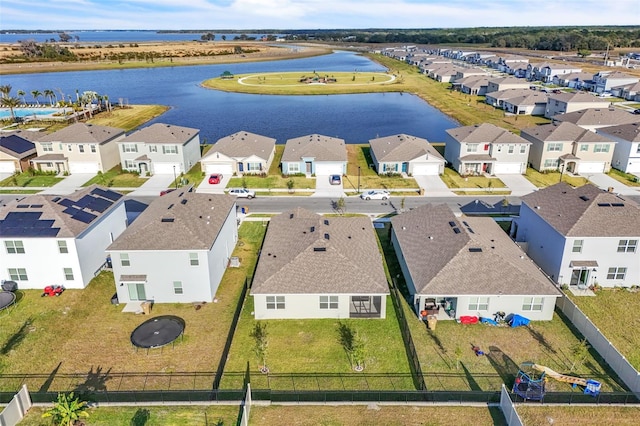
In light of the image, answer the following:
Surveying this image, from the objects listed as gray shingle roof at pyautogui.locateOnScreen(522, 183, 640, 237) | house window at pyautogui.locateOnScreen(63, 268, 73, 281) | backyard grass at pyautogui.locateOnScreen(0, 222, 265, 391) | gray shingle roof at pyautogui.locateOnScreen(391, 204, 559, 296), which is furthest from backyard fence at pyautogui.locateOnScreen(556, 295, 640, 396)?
house window at pyautogui.locateOnScreen(63, 268, 73, 281)

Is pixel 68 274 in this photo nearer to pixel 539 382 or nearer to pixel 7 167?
pixel 539 382

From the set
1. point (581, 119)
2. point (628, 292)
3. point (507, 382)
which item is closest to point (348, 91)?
point (581, 119)

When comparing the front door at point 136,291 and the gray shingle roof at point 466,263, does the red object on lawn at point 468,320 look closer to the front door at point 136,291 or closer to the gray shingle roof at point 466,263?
the gray shingle roof at point 466,263

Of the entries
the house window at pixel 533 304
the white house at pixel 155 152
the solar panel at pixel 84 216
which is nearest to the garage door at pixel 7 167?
the white house at pixel 155 152

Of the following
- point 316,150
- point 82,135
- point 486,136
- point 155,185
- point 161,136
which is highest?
point 82,135

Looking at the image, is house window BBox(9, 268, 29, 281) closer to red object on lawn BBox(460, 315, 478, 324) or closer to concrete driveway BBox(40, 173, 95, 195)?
concrete driveway BBox(40, 173, 95, 195)

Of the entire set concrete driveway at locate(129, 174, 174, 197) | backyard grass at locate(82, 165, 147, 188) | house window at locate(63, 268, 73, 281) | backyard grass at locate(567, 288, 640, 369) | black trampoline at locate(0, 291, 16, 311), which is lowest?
backyard grass at locate(567, 288, 640, 369)

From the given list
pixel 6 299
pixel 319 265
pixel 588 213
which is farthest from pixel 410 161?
pixel 6 299
